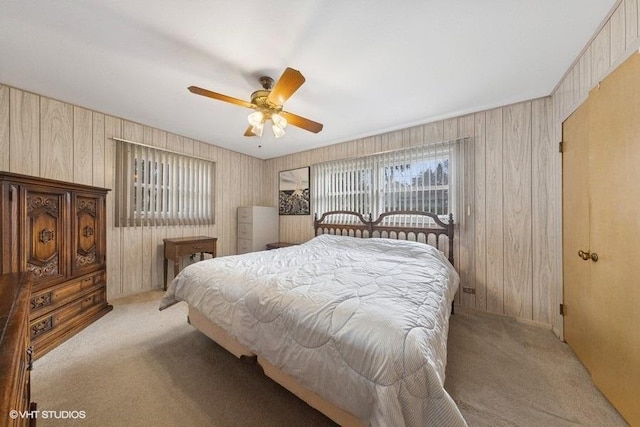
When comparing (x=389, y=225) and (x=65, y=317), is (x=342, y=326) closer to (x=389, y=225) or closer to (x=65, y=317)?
(x=389, y=225)

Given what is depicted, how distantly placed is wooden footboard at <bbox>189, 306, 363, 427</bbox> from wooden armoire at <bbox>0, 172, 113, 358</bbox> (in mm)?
1230

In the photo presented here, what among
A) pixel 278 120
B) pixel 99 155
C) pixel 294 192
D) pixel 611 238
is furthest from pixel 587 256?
pixel 99 155

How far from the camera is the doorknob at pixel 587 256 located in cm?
164

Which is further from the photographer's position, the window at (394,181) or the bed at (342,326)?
the window at (394,181)

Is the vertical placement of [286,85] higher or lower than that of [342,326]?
higher

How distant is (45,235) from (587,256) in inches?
179

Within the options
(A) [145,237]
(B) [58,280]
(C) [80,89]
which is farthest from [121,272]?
(C) [80,89]

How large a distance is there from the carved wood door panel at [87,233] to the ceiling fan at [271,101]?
193 cm

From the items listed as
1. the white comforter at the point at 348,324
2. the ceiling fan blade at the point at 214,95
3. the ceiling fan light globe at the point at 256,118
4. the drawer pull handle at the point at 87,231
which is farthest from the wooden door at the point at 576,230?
the drawer pull handle at the point at 87,231

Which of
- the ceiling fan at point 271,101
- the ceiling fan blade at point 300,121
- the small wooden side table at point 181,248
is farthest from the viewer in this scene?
the small wooden side table at point 181,248

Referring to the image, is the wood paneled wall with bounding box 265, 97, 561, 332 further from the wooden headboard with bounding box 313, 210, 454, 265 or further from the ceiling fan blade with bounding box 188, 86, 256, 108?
the ceiling fan blade with bounding box 188, 86, 256, 108

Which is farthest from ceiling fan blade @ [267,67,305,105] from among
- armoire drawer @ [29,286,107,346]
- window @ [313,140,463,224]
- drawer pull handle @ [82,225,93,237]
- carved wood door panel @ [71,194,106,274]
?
armoire drawer @ [29,286,107,346]

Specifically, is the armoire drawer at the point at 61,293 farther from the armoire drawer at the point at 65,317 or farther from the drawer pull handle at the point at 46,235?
the drawer pull handle at the point at 46,235

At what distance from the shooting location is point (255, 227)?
4.60 meters
